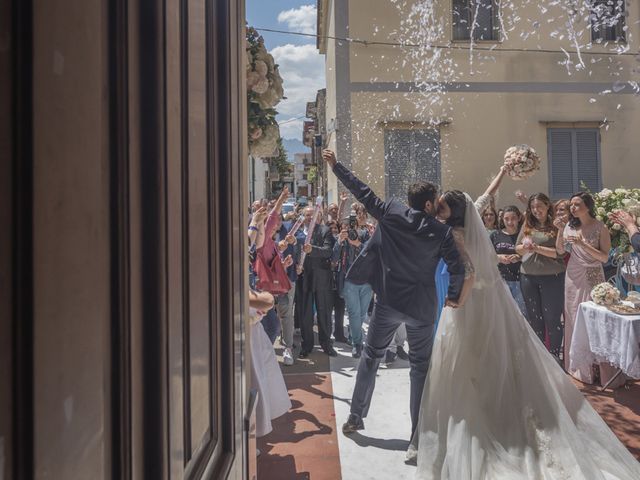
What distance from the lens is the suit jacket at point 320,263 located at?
6281mm

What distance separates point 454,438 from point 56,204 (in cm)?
315

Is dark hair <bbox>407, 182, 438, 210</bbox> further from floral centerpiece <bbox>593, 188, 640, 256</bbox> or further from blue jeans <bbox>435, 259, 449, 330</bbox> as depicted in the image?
floral centerpiece <bbox>593, 188, 640, 256</bbox>

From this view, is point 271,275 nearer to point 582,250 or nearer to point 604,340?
point 582,250

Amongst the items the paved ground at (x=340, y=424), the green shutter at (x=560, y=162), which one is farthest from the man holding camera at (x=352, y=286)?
the green shutter at (x=560, y=162)

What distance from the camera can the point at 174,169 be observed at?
2.94ft

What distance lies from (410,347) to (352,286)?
95.6 inches

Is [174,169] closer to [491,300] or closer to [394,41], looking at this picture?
[491,300]

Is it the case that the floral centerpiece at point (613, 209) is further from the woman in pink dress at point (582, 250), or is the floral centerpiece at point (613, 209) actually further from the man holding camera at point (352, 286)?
the man holding camera at point (352, 286)

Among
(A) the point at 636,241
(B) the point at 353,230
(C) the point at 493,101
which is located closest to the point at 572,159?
(C) the point at 493,101

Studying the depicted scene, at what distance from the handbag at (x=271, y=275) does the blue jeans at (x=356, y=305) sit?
99 cm

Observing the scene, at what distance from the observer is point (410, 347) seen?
12.5ft

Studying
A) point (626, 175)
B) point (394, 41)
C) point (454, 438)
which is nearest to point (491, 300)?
point (454, 438)

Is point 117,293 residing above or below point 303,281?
above

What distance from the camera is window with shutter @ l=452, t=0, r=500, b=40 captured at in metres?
11.8
